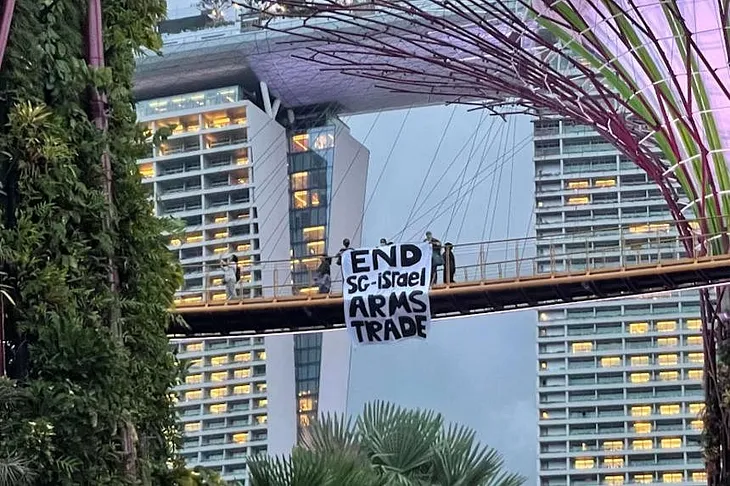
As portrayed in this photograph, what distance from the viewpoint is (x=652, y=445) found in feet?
193

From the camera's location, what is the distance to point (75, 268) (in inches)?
360

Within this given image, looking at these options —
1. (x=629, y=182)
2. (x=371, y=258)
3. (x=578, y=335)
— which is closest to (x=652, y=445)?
(x=578, y=335)

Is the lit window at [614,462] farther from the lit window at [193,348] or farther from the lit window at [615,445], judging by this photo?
the lit window at [193,348]

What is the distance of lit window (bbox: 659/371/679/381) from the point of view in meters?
59.4

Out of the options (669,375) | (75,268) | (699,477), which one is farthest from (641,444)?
(75,268)

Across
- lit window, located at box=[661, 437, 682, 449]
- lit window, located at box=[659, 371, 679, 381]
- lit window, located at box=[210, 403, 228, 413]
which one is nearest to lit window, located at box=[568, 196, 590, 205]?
lit window, located at box=[659, 371, 679, 381]

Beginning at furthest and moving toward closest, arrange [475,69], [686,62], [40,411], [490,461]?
[475,69] < [686,62] < [490,461] < [40,411]

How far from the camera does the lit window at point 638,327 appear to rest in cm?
6031

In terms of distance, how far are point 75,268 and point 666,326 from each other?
53142mm

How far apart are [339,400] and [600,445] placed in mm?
12073

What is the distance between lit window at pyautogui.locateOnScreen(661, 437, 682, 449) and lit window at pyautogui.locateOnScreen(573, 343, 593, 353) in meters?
5.06

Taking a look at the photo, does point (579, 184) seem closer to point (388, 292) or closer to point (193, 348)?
point (193, 348)

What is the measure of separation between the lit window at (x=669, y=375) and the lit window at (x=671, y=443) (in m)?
2.50

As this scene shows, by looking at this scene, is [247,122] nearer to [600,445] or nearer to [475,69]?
[600,445]
